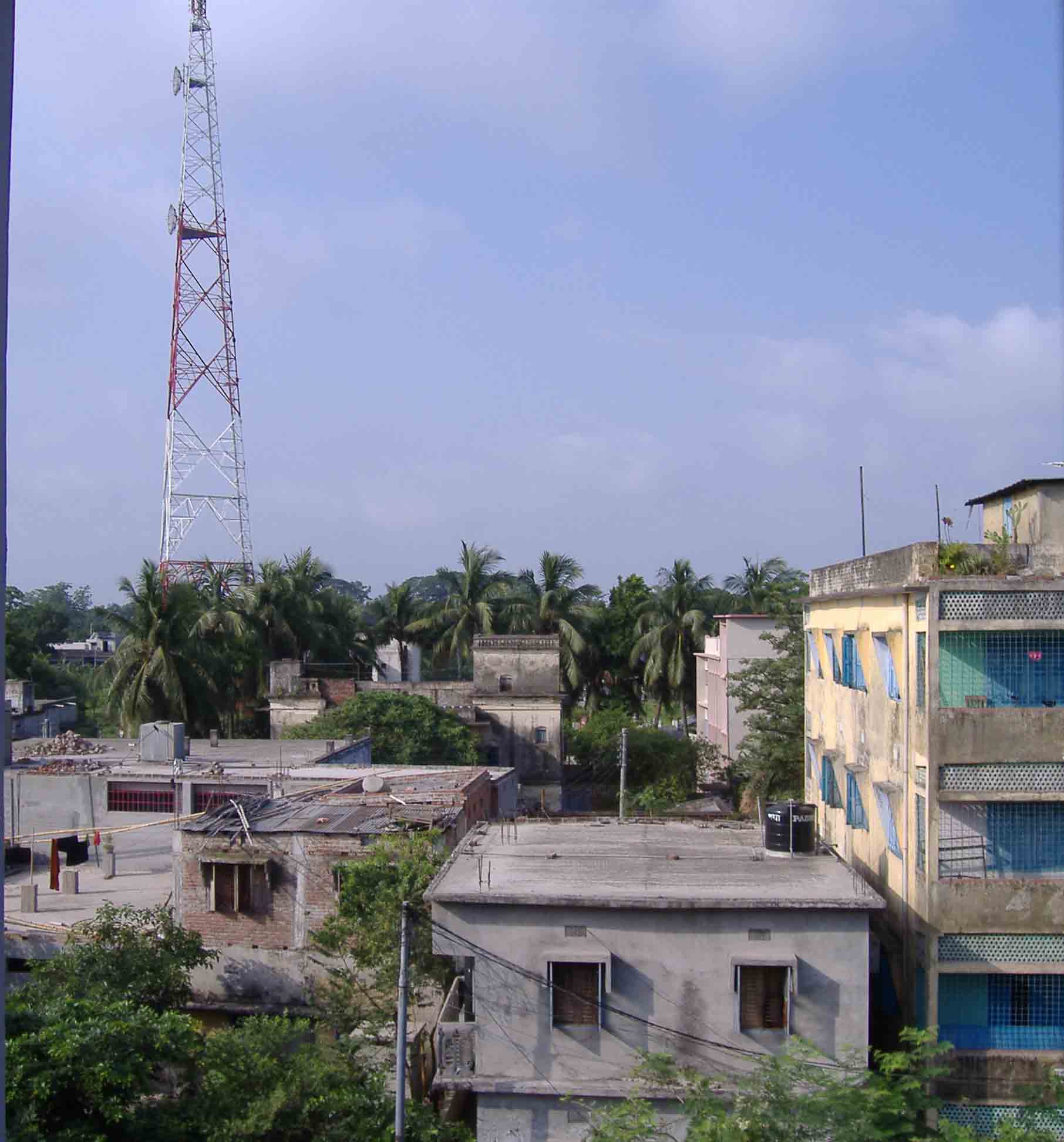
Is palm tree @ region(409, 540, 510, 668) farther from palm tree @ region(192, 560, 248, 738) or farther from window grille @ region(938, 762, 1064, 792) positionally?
window grille @ region(938, 762, 1064, 792)

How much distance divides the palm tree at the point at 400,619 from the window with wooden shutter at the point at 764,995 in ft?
124

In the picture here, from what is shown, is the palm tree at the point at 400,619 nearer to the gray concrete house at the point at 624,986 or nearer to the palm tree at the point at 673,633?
the palm tree at the point at 673,633

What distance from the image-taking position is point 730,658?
41219 mm

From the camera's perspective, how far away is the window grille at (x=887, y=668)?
47.9 ft

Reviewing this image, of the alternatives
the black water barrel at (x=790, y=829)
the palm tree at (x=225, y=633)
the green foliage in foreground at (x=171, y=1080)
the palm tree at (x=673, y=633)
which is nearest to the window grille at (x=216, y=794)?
the green foliage in foreground at (x=171, y=1080)

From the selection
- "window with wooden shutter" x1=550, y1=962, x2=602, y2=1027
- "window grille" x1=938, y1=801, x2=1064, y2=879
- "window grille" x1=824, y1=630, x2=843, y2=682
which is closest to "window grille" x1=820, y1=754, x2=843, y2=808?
"window grille" x1=824, y1=630, x2=843, y2=682

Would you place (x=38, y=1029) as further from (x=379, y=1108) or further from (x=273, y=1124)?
(x=379, y=1108)

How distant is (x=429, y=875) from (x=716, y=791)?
24902mm

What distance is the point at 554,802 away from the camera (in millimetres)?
37781

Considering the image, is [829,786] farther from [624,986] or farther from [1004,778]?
[624,986]

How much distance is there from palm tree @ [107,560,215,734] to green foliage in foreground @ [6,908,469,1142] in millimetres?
22485

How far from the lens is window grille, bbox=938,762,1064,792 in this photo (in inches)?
524

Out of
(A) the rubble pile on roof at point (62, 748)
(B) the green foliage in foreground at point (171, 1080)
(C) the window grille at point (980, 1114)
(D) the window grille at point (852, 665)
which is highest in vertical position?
(D) the window grille at point (852, 665)

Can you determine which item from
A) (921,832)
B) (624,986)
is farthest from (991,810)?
(624,986)
